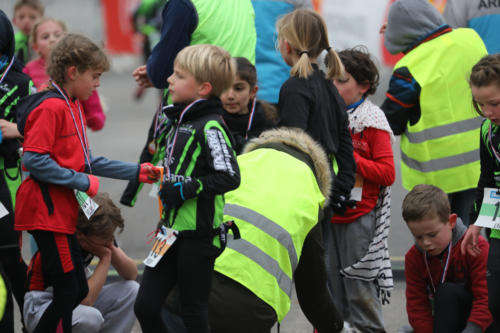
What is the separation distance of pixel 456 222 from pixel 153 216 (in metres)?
3.72

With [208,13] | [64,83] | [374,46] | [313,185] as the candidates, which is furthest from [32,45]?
[374,46]

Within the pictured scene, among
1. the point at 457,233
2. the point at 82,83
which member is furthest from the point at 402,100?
the point at 82,83

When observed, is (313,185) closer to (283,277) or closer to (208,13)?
(283,277)

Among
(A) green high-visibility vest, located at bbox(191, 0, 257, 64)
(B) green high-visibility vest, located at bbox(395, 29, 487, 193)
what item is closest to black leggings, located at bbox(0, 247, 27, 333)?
(A) green high-visibility vest, located at bbox(191, 0, 257, 64)

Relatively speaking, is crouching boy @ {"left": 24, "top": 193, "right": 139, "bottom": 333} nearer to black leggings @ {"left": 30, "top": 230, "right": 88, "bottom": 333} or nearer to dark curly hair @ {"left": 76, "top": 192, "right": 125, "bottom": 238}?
dark curly hair @ {"left": 76, "top": 192, "right": 125, "bottom": 238}

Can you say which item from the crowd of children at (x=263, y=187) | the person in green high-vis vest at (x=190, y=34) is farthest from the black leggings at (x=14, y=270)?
the person in green high-vis vest at (x=190, y=34)

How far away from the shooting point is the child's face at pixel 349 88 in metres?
4.61

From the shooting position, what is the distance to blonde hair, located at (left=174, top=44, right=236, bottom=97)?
348 cm

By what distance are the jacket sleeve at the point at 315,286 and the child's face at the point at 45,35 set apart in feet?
9.56

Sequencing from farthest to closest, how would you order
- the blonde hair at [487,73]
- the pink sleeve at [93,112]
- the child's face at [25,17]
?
1. the child's face at [25,17]
2. the pink sleeve at [93,112]
3. the blonde hair at [487,73]

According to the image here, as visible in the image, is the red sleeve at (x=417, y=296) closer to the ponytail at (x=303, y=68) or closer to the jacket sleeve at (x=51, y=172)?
the ponytail at (x=303, y=68)

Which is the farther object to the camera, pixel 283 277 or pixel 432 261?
pixel 432 261

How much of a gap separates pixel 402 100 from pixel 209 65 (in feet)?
5.53

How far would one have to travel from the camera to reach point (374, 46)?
11.7 metres
